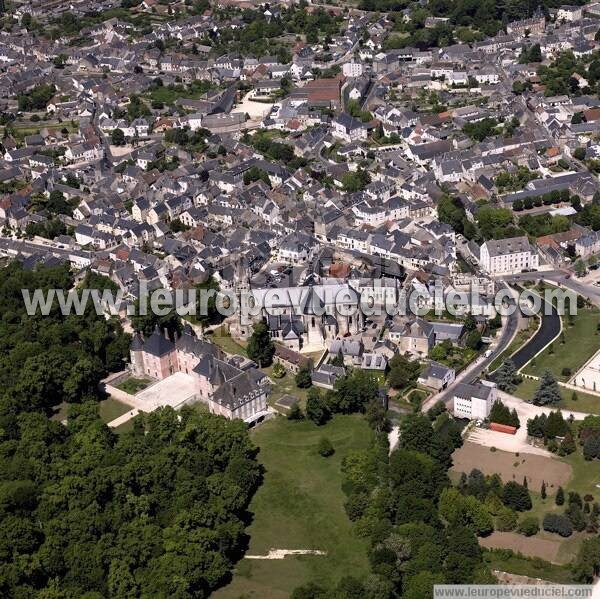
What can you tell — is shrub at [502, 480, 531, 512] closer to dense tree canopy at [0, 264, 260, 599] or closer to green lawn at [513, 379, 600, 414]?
green lawn at [513, 379, 600, 414]

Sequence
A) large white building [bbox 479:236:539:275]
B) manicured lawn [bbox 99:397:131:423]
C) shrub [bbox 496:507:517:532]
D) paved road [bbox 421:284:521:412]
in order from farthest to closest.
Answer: large white building [bbox 479:236:539:275] < manicured lawn [bbox 99:397:131:423] < paved road [bbox 421:284:521:412] < shrub [bbox 496:507:517:532]

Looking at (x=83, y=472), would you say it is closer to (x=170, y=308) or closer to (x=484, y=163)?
(x=170, y=308)

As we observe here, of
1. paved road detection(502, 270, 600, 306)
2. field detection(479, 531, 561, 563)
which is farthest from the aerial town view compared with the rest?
paved road detection(502, 270, 600, 306)

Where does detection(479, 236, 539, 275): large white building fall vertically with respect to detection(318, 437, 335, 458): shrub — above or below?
above

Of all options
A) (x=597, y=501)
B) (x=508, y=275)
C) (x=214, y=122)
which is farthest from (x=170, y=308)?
(x=214, y=122)

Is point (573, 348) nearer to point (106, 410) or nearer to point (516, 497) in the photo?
point (516, 497)

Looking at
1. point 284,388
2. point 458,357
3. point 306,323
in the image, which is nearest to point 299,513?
point 284,388

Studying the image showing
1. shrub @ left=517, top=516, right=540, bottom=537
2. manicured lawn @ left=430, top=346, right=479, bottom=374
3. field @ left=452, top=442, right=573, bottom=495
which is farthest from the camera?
manicured lawn @ left=430, top=346, right=479, bottom=374
